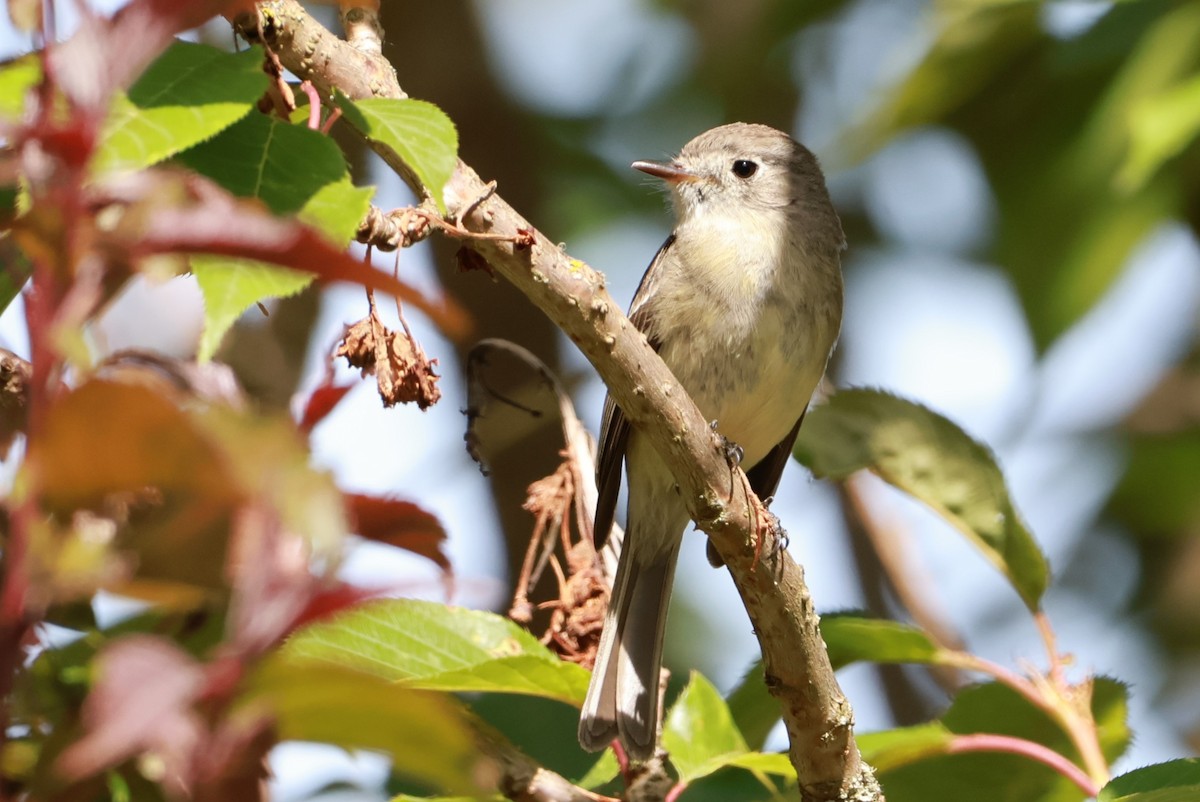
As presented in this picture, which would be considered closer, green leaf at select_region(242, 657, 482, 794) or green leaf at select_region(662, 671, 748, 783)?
green leaf at select_region(242, 657, 482, 794)

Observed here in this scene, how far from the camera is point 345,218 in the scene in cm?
169

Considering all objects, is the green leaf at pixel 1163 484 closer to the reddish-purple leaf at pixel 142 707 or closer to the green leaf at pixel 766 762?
the green leaf at pixel 766 762

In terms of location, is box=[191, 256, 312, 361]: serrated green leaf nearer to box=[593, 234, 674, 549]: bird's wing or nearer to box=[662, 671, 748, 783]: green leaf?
box=[662, 671, 748, 783]: green leaf

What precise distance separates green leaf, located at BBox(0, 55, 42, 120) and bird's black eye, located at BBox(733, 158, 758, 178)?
3657 millimetres

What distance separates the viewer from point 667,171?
4887mm

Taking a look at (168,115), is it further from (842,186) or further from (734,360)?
(842,186)

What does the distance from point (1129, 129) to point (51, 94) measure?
3554 millimetres

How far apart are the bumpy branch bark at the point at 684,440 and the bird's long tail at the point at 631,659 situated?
1.42 feet

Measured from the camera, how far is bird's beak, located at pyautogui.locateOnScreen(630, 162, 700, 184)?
15.9 ft

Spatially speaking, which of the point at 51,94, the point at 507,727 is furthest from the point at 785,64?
the point at 51,94

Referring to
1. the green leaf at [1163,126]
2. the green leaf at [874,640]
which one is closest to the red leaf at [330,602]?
the green leaf at [874,640]

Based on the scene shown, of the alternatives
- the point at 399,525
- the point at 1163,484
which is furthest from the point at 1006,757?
the point at 1163,484

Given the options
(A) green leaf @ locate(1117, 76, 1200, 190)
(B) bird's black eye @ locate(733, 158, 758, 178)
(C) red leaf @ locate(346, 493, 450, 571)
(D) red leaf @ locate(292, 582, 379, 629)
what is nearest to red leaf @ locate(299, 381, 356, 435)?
(C) red leaf @ locate(346, 493, 450, 571)

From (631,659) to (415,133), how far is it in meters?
2.20
